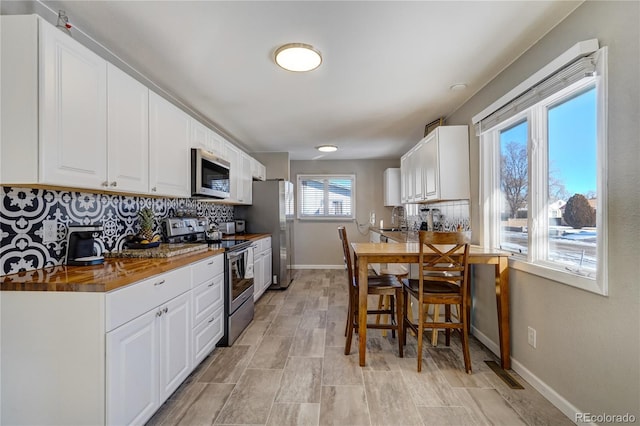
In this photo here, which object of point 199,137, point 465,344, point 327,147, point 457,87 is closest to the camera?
point 465,344

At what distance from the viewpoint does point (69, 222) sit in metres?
1.84

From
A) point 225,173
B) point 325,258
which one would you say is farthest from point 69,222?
point 325,258

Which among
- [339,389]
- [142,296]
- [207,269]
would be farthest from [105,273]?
[339,389]

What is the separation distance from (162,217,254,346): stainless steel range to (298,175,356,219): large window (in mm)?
3134

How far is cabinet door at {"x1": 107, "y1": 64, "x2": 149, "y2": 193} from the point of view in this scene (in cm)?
181

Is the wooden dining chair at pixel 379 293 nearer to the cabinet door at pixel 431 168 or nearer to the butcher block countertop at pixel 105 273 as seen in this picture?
the cabinet door at pixel 431 168

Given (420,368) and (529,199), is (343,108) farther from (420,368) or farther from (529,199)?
(420,368)

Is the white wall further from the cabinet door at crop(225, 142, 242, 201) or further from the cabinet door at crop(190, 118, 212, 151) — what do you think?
the cabinet door at crop(225, 142, 242, 201)

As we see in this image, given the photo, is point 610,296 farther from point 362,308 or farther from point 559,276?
point 362,308

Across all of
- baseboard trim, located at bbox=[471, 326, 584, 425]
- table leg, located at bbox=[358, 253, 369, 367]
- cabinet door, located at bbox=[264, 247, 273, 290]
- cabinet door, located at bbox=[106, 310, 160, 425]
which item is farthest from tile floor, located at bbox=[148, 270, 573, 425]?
cabinet door, located at bbox=[264, 247, 273, 290]

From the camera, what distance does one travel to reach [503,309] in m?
2.26

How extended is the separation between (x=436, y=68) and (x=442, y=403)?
8.02 feet

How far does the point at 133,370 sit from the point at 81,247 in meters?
0.85

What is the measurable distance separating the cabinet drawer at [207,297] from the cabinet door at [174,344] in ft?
0.34
